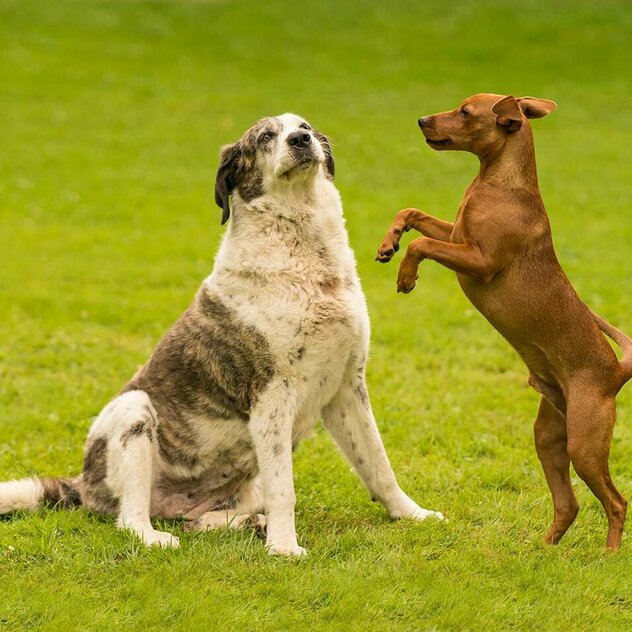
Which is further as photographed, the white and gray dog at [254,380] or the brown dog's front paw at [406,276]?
the white and gray dog at [254,380]

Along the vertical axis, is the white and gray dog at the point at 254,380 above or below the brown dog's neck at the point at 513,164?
below

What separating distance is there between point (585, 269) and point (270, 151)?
7763 mm

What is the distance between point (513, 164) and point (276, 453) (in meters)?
1.91

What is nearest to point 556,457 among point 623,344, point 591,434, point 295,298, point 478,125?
point 591,434

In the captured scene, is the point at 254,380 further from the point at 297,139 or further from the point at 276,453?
the point at 297,139

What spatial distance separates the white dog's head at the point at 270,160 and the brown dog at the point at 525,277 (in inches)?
29.9

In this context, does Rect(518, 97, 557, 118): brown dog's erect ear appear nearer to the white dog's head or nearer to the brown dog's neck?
the brown dog's neck

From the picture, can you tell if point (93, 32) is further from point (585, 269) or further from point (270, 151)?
point (270, 151)

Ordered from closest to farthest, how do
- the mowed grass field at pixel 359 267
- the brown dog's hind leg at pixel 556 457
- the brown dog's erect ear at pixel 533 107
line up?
the mowed grass field at pixel 359 267 → the brown dog's erect ear at pixel 533 107 → the brown dog's hind leg at pixel 556 457

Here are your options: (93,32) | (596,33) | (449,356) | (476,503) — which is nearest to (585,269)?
(449,356)

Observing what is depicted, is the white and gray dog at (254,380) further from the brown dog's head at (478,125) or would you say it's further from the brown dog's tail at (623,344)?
the brown dog's tail at (623,344)

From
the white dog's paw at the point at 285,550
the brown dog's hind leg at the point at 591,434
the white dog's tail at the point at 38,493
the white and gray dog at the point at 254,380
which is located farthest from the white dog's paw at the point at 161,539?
the brown dog's hind leg at the point at 591,434

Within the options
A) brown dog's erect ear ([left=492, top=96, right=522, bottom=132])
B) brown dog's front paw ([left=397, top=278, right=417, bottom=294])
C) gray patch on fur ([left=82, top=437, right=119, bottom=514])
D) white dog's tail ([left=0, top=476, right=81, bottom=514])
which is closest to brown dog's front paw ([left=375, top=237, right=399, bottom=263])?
brown dog's front paw ([left=397, top=278, right=417, bottom=294])

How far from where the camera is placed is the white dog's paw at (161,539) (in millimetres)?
5707
